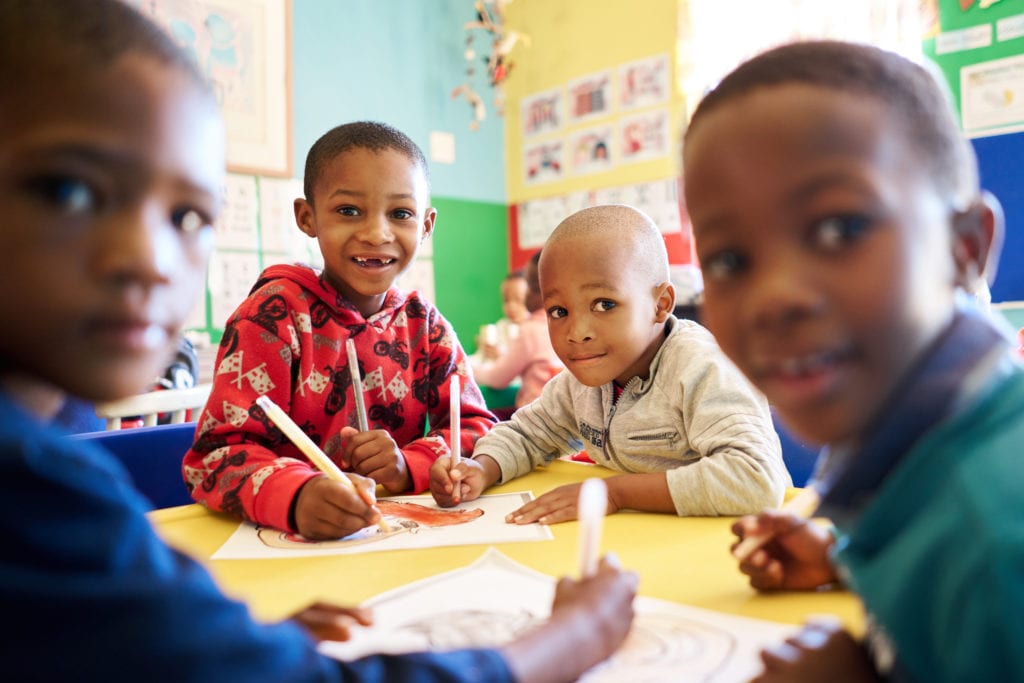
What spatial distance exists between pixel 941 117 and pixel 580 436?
31.3 inches

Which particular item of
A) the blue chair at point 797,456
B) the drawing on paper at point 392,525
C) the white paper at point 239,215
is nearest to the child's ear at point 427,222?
the drawing on paper at point 392,525

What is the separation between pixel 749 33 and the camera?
3.13 meters

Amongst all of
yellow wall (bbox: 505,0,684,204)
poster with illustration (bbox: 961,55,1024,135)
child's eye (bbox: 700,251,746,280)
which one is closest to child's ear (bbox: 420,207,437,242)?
child's eye (bbox: 700,251,746,280)

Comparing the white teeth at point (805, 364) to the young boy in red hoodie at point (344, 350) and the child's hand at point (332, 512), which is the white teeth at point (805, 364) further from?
the young boy in red hoodie at point (344, 350)

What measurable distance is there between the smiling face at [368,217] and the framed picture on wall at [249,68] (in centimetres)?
205

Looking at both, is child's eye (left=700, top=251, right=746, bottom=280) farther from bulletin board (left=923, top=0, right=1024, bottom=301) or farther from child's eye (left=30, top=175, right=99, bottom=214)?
bulletin board (left=923, top=0, right=1024, bottom=301)

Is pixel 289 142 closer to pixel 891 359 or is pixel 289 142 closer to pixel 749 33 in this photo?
pixel 749 33

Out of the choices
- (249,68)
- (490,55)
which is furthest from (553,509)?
(490,55)

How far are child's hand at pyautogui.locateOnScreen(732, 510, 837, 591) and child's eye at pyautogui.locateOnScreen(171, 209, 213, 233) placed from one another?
18.0 inches

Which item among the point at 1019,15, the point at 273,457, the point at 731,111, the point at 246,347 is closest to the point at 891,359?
the point at 731,111

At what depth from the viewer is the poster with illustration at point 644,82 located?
3475mm

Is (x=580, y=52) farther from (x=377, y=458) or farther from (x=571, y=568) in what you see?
(x=571, y=568)

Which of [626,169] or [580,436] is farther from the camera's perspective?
[626,169]

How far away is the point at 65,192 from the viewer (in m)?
0.35
